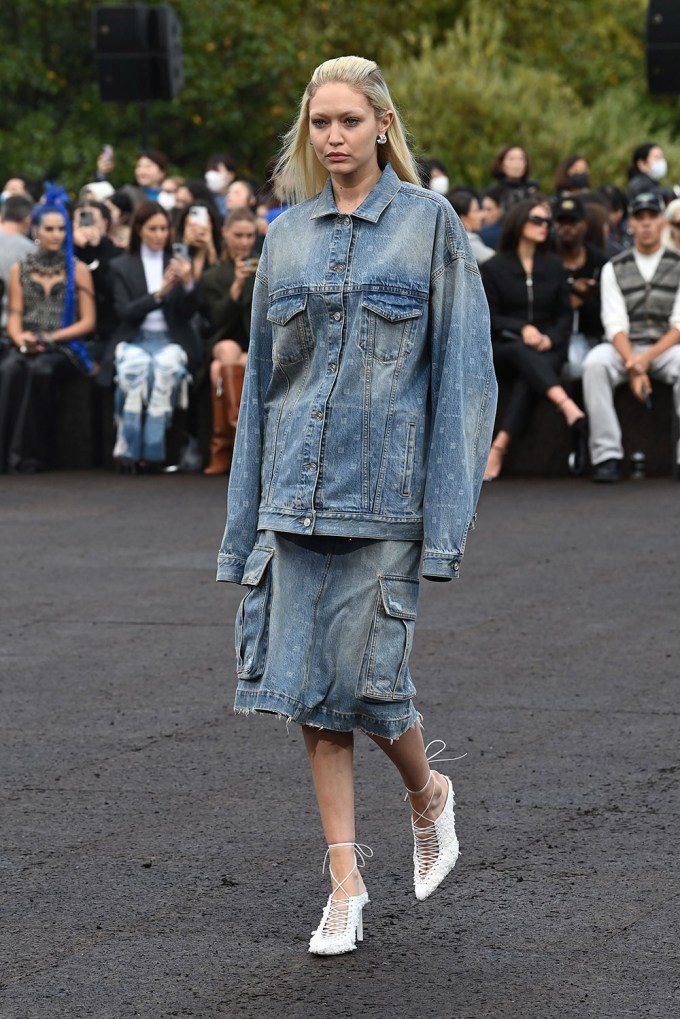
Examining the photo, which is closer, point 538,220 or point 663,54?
point 538,220

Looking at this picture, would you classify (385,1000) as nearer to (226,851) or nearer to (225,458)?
(226,851)

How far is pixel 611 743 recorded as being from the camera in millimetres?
6363

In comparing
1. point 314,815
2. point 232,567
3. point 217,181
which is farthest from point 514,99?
point 232,567

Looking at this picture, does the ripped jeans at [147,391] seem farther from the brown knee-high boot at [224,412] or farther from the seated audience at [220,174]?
the seated audience at [220,174]

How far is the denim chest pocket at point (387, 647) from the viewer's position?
4.41m

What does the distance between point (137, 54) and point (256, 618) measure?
16.7 metres

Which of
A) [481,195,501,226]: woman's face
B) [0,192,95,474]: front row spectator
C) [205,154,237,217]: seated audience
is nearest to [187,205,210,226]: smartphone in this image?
[0,192,95,474]: front row spectator

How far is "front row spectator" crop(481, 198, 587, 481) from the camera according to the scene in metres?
13.8

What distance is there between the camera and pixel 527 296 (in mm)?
13898

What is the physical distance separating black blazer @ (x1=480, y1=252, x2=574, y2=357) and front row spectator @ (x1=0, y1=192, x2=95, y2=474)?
122 inches

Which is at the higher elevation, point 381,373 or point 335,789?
point 381,373

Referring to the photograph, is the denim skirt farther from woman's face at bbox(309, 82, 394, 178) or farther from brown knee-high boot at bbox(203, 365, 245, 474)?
brown knee-high boot at bbox(203, 365, 245, 474)

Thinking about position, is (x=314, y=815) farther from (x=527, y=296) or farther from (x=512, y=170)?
(x=512, y=170)

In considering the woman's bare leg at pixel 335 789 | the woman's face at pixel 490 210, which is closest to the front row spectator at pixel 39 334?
the woman's face at pixel 490 210
